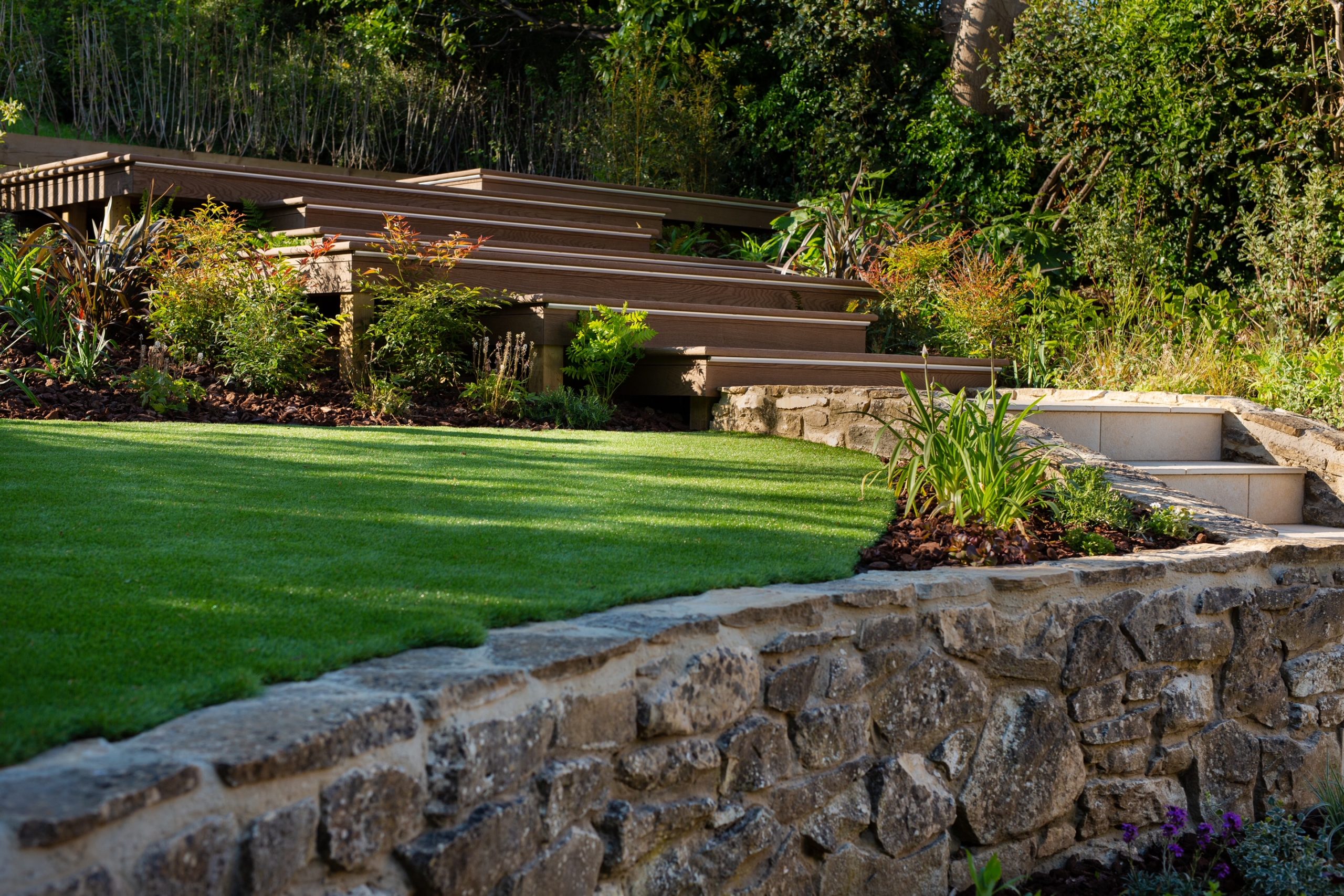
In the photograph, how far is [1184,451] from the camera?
6035 millimetres

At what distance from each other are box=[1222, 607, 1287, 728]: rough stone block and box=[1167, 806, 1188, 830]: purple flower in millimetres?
396

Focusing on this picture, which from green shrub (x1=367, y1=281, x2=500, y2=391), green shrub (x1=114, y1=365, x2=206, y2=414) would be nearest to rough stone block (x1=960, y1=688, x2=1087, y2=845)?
green shrub (x1=367, y1=281, x2=500, y2=391)

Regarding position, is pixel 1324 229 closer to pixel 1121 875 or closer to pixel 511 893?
pixel 1121 875

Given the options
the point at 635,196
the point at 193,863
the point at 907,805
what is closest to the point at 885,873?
the point at 907,805

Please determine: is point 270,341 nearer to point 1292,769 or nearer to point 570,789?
point 570,789

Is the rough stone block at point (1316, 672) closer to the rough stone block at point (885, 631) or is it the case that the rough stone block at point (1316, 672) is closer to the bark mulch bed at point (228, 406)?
the rough stone block at point (885, 631)

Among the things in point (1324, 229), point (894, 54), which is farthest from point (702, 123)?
point (1324, 229)

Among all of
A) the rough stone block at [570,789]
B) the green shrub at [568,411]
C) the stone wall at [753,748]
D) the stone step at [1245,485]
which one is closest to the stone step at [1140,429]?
the stone step at [1245,485]

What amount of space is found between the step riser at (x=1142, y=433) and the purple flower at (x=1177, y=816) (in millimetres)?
2356

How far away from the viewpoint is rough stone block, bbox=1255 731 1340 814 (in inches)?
159

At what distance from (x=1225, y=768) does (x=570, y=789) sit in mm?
2690

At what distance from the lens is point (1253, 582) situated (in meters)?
3.96

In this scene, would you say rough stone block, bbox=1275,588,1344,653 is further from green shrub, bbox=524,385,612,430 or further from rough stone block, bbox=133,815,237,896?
rough stone block, bbox=133,815,237,896

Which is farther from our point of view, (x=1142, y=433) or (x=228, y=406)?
(x=1142, y=433)
